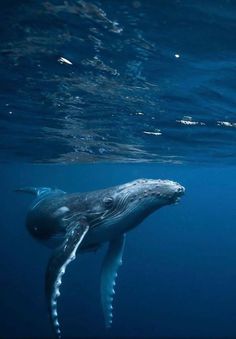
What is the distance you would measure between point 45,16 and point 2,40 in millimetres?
2490

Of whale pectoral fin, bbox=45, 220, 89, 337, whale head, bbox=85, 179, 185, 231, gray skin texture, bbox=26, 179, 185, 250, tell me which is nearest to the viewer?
whale pectoral fin, bbox=45, 220, 89, 337

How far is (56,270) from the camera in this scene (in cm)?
752

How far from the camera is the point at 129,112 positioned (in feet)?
62.0

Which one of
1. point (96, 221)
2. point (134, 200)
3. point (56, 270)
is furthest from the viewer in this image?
point (96, 221)

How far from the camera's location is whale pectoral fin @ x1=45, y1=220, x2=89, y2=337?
7.38 metres

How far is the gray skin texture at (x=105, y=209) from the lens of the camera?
26.8 ft

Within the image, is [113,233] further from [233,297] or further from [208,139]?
[233,297]

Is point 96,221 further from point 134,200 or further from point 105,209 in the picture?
point 134,200

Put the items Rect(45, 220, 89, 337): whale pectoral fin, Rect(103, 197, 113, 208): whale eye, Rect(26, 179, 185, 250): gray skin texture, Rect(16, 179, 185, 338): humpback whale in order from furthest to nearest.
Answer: Rect(103, 197, 113, 208): whale eye
Rect(26, 179, 185, 250): gray skin texture
Rect(16, 179, 185, 338): humpback whale
Rect(45, 220, 89, 337): whale pectoral fin

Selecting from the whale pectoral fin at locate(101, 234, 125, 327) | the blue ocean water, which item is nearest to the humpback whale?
the whale pectoral fin at locate(101, 234, 125, 327)

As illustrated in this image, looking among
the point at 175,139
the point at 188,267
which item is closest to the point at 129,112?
the point at 175,139

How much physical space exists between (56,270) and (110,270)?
9.55ft

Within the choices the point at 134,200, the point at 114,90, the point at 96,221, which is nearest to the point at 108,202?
the point at 96,221

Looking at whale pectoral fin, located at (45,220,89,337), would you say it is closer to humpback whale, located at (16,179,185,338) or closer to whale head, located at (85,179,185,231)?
humpback whale, located at (16,179,185,338)
